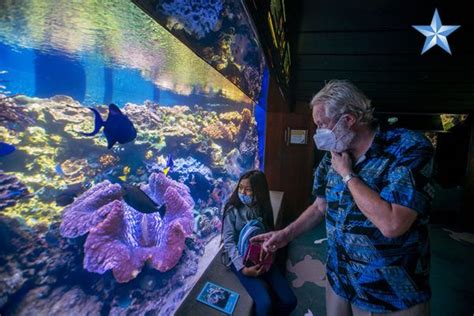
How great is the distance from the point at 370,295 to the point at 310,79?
3.17m

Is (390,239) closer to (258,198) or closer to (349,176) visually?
(349,176)

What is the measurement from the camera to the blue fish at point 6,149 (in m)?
0.53

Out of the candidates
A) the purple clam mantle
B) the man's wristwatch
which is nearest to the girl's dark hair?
the purple clam mantle

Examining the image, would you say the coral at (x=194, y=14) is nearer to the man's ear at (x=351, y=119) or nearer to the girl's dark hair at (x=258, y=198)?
the man's ear at (x=351, y=119)

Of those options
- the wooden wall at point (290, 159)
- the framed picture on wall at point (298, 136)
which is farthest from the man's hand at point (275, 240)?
the framed picture on wall at point (298, 136)

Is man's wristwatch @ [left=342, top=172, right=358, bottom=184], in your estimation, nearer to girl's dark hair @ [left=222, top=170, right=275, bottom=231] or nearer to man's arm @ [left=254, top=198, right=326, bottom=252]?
man's arm @ [left=254, top=198, right=326, bottom=252]

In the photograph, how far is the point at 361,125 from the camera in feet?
3.95

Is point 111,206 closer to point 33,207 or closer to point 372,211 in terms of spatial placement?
point 33,207

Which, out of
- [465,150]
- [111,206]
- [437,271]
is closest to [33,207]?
[111,206]

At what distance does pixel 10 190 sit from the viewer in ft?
1.82

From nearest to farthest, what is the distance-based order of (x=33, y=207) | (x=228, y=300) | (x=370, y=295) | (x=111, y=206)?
(x=33, y=207), (x=111, y=206), (x=370, y=295), (x=228, y=300)

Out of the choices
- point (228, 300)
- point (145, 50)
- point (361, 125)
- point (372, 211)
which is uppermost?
point (145, 50)

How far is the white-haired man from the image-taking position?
0.96m

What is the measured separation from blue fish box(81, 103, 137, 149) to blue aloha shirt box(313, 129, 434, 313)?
3.52ft
